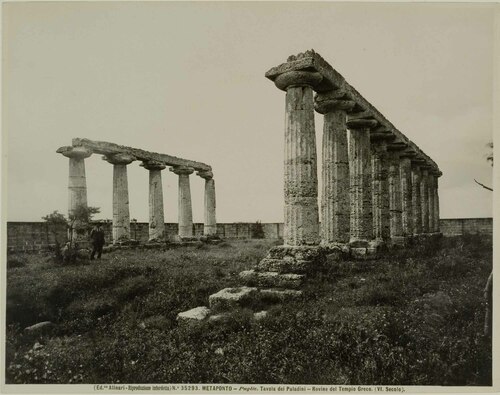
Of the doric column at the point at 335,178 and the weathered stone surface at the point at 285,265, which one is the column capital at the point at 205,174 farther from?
the weathered stone surface at the point at 285,265

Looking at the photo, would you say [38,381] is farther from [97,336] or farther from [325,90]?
[325,90]

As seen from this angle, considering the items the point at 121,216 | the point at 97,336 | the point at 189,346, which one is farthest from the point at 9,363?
the point at 121,216

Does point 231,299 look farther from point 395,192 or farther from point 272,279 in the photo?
point 395,192

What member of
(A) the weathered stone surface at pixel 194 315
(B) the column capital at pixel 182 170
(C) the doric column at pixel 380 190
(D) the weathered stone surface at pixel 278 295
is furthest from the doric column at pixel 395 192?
(A) the weathered stone surface at pixel 194 315

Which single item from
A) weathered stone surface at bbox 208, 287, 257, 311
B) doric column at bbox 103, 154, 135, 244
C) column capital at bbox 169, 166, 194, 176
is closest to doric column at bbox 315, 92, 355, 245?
weathered stone surface at bbox 208, 287, 257, 311

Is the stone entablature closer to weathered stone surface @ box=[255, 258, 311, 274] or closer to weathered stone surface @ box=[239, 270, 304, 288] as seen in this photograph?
weathered stone surface @ box=[255, 258, 311, 274]

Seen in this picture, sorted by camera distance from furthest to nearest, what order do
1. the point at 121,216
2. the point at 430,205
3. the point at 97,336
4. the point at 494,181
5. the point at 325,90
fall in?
the point at 430,205
the point at 121,216
the point at 325,90
the point at 97,336
the point at 494,181
